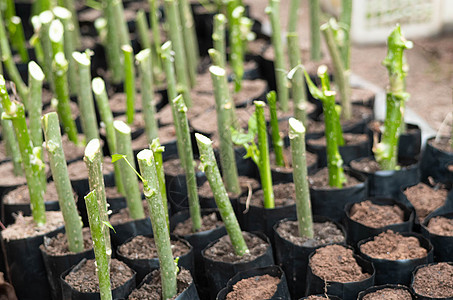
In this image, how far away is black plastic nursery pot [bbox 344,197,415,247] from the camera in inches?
58.0

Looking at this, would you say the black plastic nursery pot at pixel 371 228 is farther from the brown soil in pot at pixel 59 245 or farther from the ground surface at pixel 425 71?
the ground surface at pixel 425 71

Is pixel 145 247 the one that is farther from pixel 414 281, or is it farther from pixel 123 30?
pixel 123 30

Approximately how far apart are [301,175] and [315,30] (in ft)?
4.58

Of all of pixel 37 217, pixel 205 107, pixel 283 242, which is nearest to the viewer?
pixel 283 242

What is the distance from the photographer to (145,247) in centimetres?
148

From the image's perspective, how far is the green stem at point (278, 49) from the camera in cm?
200

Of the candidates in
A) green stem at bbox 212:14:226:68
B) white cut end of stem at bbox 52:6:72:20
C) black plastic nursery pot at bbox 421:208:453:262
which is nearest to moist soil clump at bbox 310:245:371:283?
black plastic nursery pot at bbox 421:208:453:262

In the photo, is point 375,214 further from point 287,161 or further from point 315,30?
point 315,30

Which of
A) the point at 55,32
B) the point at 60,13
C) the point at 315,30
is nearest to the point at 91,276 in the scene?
the point at 55,32

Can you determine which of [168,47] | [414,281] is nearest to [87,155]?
[168,47]

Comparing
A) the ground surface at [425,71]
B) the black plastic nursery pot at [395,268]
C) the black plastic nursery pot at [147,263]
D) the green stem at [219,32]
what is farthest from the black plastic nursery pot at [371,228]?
the ground surface at [425,71]

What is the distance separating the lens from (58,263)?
1.46 metres

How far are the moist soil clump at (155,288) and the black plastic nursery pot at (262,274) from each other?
8cm

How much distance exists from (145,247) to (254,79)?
1430 mm
